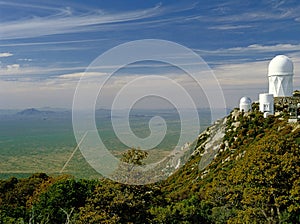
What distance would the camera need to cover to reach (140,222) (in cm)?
1666

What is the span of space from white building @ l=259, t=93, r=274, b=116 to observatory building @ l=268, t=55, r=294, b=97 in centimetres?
310

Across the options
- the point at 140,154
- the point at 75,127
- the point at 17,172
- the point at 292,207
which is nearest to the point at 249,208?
the point at 292,207

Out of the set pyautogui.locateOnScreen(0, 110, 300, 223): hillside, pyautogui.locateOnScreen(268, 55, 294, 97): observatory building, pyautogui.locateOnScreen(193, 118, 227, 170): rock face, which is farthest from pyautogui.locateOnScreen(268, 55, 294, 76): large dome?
pyautogui.locateOnScreen(0, 110, 300, 223): hillside

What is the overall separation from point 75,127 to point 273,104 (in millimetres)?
30474

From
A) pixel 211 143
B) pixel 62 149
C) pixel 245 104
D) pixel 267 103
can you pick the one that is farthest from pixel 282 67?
pixel 62 149

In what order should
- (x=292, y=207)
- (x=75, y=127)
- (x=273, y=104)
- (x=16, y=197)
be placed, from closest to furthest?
(x=75, y=127) < (x=292, y=207) < (x=16, y=197) < (x=273, y=104)

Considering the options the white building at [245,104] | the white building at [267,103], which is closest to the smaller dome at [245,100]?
the white building at [245,104]

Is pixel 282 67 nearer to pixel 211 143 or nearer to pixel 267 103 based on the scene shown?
pixel 267 103

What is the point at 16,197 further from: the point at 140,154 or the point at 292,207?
the point at 292,207

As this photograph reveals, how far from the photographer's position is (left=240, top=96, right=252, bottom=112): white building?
148ft

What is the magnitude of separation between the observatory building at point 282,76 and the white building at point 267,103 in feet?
10.2

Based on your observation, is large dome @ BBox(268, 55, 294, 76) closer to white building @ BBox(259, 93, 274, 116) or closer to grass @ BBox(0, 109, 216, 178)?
white building @ BBox(259, 93, 274, 116)

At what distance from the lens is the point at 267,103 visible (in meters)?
41.2

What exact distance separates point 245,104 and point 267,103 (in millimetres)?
3963
